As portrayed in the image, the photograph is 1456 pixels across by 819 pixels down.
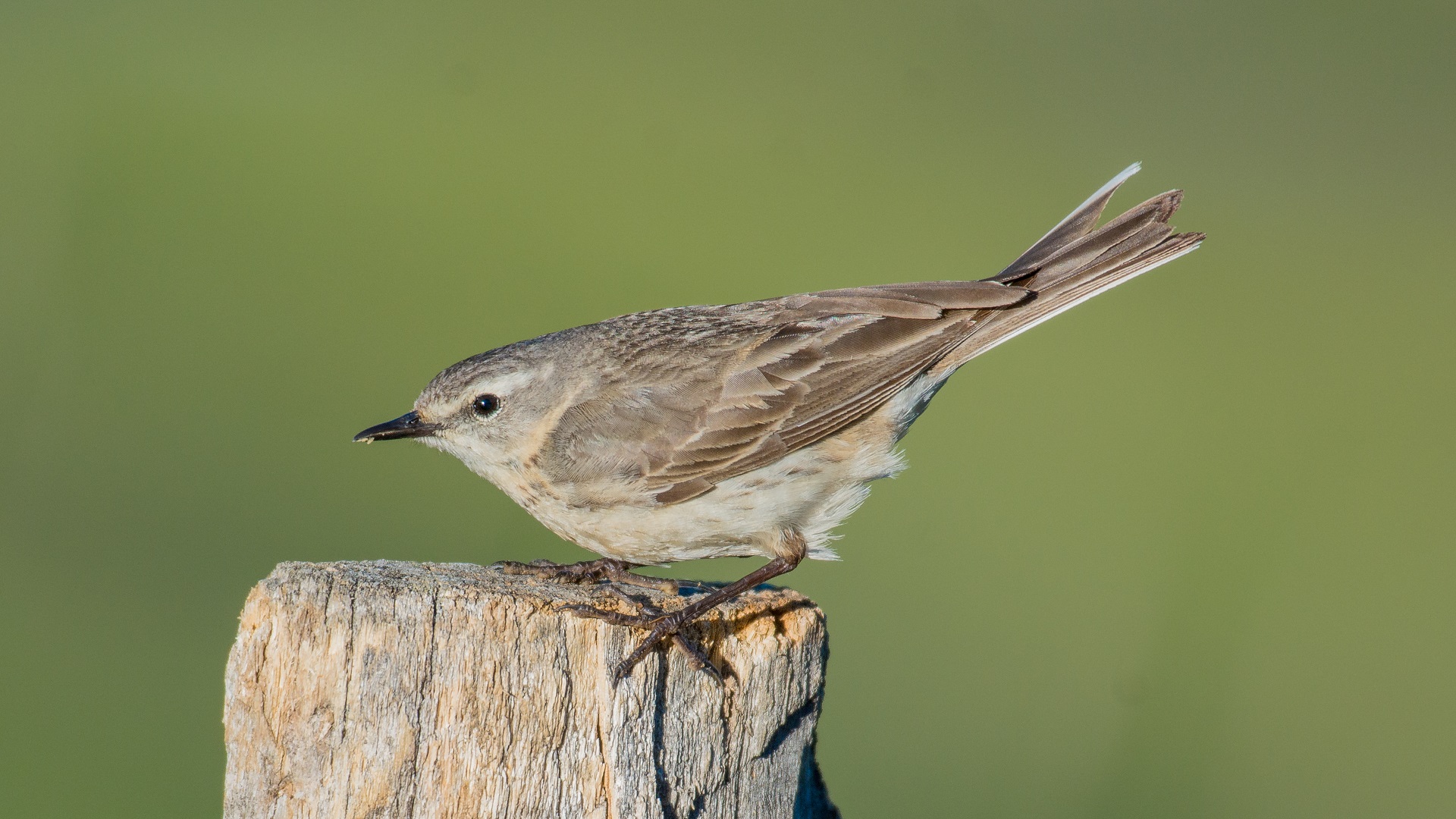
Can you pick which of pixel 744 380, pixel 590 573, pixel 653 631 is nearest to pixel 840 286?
pixel 744 380

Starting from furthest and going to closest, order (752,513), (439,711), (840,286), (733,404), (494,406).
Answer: (840,286)
(494,406)
(733,404)
(752,513)
(439,711)

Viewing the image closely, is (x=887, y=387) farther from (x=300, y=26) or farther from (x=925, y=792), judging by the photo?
(x=300, y=26)

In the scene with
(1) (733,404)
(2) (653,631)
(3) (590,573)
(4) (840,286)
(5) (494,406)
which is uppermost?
(4) (840,286)

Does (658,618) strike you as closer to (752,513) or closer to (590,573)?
(590,573)

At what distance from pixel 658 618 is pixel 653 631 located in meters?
0.21

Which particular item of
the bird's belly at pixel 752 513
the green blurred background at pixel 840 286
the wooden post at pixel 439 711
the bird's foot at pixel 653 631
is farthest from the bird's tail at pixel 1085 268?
the green blurred background at pixel 840 286

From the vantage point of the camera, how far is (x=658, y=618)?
4199 millimetres

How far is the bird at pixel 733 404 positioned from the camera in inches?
220

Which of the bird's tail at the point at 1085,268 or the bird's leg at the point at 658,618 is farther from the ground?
the bird's tail at the point at 1085,268

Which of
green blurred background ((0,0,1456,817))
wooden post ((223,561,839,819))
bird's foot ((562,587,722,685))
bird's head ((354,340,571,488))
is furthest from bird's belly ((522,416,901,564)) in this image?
green blurred background ((0,0,1456,817))

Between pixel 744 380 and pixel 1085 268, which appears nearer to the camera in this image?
pixel 744 380

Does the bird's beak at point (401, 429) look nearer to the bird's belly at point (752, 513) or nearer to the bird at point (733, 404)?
the bird at point (733, 404)

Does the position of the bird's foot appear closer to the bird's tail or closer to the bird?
the bird

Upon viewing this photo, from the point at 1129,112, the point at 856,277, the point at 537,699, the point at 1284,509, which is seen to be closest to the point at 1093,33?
the point at 1129,112
